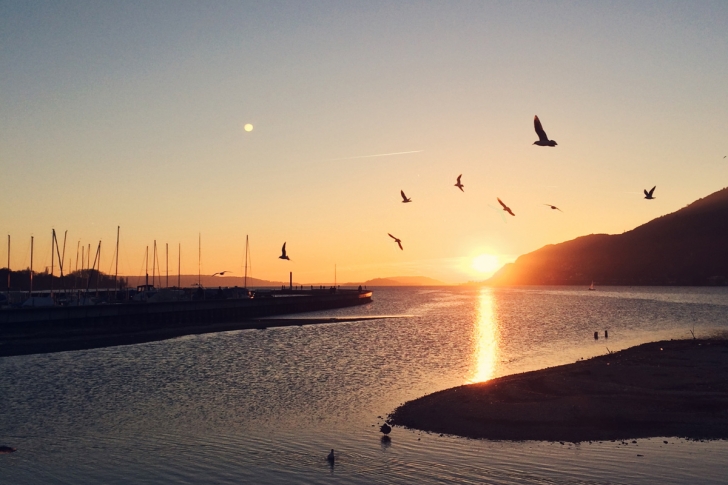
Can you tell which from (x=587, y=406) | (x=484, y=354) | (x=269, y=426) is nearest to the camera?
(x=269, y=426)

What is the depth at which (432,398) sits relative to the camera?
24188 mm

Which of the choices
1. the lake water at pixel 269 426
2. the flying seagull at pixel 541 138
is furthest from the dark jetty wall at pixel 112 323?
the flying seagull at pixel 541 138

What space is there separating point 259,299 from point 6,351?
46.2 metres

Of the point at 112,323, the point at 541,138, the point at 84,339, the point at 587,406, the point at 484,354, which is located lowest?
the point at 484,354

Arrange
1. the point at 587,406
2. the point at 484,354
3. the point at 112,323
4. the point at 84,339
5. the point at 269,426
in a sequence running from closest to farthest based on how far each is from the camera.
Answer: the point at 269,426, the point at 587,406, the point at 484,354, the point at 84,339, the point at 112,323

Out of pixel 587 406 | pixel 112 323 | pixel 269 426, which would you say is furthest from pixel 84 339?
pixel 587 406

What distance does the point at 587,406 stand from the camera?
2119cm

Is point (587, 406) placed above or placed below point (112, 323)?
below

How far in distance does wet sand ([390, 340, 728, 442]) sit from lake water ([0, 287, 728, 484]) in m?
0.97

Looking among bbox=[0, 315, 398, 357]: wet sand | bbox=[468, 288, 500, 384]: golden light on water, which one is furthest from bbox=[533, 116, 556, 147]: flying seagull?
bbox=[0, 315, 398, 357]: wet sand

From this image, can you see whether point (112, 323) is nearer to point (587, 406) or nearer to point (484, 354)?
point (484, 354)

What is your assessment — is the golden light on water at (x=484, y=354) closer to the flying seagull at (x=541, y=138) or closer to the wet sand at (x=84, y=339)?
the flying seagull at (x=541, y=138)

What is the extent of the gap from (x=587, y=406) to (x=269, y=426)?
10.6 meters

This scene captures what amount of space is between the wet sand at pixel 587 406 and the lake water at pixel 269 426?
3.19 feet
